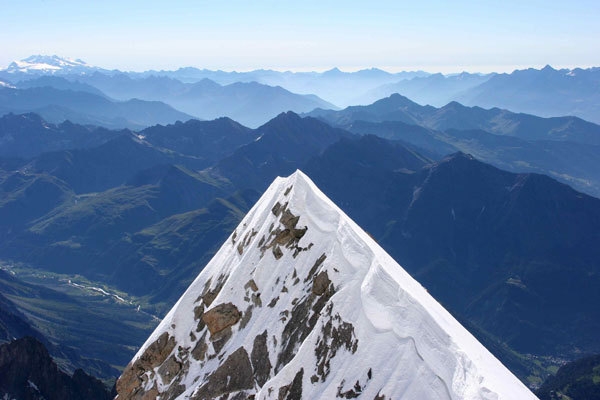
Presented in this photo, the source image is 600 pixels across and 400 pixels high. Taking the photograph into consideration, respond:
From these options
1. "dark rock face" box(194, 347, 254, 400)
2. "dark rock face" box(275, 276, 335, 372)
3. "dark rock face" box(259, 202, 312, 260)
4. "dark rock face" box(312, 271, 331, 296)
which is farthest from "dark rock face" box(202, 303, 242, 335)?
"dark rock face" box(312, 271, 331, 296)

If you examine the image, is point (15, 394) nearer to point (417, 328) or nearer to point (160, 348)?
point (160, 348)

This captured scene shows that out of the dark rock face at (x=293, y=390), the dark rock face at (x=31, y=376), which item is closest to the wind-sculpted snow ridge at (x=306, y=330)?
the dark rock face at (x=293, y=390)

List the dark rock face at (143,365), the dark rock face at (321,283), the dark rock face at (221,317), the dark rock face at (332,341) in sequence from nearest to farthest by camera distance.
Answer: the dark rock face at (332,341) → the dark rock face at (321,283) → the dark rock face at (221,317) → the dark rock face at (143,365)

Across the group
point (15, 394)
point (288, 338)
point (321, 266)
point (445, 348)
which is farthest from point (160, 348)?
point (15, 394)

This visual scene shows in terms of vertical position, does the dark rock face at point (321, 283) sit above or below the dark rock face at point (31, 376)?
above

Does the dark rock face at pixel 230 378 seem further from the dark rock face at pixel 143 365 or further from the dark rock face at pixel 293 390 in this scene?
the dark rock face at pixel 143 365

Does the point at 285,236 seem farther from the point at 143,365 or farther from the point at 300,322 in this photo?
the point at 143,365
